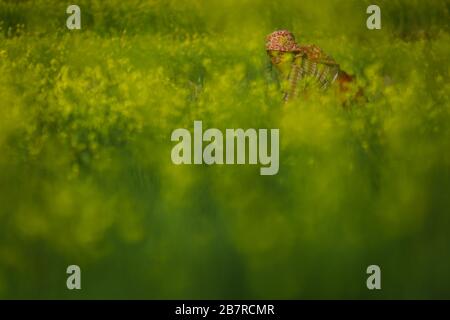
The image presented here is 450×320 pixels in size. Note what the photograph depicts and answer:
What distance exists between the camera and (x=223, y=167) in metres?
4.70

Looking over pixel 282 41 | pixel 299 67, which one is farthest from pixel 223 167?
pixel 282 41

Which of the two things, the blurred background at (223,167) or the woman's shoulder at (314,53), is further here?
the woman's shoulder at (314,53)

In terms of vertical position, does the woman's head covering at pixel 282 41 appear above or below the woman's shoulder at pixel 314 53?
above

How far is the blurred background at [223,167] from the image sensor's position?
15.1 feet

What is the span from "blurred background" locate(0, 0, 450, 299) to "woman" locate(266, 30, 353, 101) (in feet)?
0.18

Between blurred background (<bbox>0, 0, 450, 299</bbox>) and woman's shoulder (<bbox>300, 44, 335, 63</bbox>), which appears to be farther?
woman's shoulder (<bbox>300, 44, 335, 63</bbox>)

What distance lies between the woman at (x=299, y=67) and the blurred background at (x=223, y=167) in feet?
0.18

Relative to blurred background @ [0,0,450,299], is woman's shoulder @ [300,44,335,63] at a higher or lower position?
higher

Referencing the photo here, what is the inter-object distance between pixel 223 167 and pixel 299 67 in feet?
2.55

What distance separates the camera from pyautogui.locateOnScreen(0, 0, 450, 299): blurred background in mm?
4617

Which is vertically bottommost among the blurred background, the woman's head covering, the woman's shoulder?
the blurred background

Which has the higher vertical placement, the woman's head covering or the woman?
the woman's head covering

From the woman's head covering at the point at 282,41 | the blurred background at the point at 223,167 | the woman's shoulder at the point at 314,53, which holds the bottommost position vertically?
the blurred background at the point at 223,167

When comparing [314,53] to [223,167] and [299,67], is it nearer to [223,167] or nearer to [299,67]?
[299,67]
